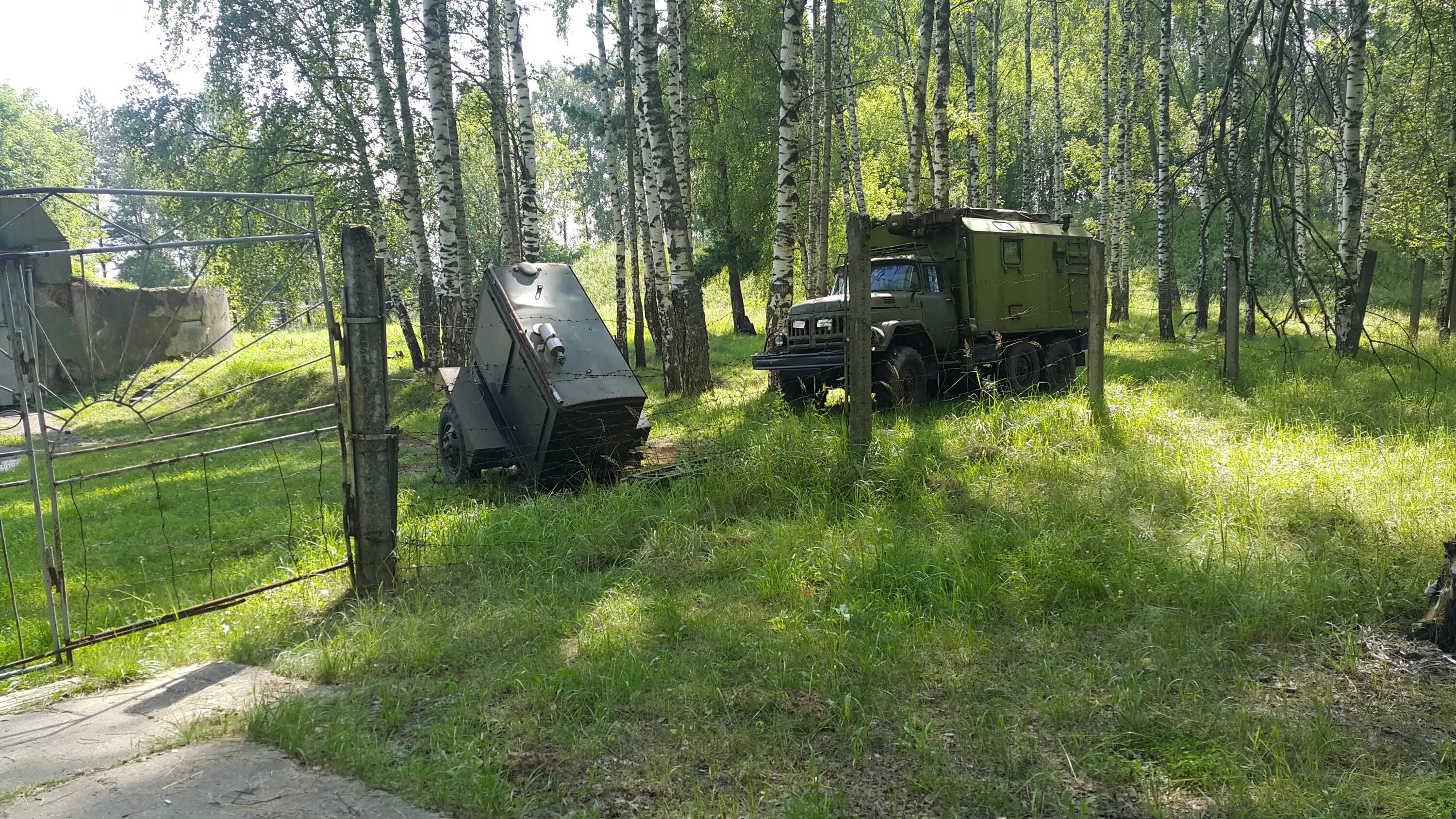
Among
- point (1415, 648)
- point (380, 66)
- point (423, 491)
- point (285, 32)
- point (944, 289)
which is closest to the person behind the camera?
point (1415, 648)

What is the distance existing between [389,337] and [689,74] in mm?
11658

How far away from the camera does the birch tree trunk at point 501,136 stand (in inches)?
687

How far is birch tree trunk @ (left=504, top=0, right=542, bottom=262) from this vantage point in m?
14.5

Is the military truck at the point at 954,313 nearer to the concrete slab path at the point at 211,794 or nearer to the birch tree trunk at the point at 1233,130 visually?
the birch tree trunk at the point at 1233,130

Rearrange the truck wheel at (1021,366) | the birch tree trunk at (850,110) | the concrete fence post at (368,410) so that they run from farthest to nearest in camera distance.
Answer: the birch tree trunk at (850,110)
the truck wheel at (1021,366)
the concrete fence post at (368,410)

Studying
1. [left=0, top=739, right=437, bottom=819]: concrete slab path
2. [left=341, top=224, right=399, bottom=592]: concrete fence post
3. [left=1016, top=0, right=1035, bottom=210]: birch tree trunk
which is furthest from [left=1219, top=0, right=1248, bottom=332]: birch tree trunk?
[left=1016, top=0, right=1035, bottom=210]: birch tree trunk

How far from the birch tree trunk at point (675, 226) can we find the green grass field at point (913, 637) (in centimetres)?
510

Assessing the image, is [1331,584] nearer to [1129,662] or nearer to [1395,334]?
[1129,662]

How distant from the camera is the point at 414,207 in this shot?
15938 mm

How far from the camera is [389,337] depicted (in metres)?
26.0

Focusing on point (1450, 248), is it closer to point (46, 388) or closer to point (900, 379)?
point (900, 379)

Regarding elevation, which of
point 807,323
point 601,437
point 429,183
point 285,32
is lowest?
point 601,437

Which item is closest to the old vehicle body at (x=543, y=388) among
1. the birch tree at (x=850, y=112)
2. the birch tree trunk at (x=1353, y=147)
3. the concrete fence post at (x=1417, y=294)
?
the birch tree trunk at (x=1353, y=147)

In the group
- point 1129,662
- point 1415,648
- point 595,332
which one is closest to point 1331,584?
point 1415,648
